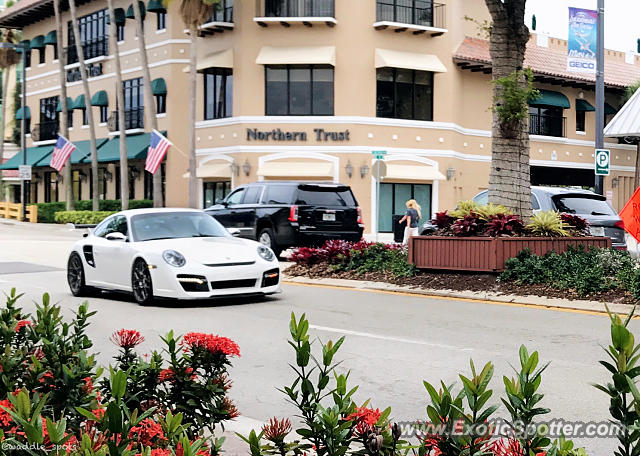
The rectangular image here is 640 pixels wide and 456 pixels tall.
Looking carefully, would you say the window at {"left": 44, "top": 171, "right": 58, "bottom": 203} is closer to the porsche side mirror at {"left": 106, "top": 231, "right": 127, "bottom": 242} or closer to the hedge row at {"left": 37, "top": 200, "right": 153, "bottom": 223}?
the hedge row at {"left": 37, "top": 200, "right": 153, "bottom": 223}

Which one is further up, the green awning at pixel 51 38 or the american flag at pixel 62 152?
the green awning at pixel 51 38

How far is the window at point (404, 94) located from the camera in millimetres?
37750

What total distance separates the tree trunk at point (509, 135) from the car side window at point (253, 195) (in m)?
8.70

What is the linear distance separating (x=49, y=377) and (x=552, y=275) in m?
9.97

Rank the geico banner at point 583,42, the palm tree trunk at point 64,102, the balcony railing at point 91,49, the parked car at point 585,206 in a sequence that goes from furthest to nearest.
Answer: the balcony railing at point 91,49
the palm tree trunk at point 64,102
the geico banner at point 583,42
the parked car at point 585,206

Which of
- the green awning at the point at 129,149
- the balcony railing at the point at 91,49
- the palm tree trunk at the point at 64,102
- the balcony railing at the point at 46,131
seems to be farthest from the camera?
the balcony railing at the point at 46,131

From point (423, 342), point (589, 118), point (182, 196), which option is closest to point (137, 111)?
point (182, 196)

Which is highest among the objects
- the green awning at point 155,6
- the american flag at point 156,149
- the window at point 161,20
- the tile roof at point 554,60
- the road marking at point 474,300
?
the green awning at point 155,6

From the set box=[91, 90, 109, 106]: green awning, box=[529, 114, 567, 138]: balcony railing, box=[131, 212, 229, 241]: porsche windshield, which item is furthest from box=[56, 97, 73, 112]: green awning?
box=[131, 212, 229, 241]: porsche windshield

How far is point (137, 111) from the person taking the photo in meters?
43.3

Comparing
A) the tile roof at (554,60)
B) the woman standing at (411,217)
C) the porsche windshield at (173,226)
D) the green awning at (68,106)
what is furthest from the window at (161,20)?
the porsche windshield at (173,226)

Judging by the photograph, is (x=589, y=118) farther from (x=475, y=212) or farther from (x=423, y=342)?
(x=423, y=342)

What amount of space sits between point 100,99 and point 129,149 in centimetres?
490

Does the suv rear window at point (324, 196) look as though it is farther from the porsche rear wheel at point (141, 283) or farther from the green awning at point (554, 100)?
the green awning at point (554, 100)
